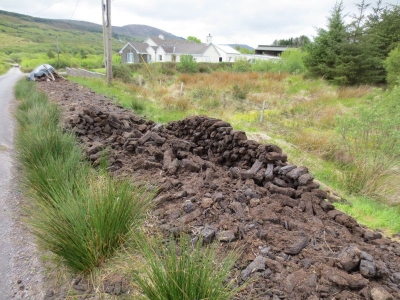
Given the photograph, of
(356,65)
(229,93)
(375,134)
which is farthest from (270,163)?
(356,65)

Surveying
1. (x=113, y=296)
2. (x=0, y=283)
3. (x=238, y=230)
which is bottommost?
(x=0, y=283)

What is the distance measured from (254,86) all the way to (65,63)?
42.4 meters

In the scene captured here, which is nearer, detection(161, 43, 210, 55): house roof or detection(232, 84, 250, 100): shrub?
detection(232, 84, 250, 100): shrub

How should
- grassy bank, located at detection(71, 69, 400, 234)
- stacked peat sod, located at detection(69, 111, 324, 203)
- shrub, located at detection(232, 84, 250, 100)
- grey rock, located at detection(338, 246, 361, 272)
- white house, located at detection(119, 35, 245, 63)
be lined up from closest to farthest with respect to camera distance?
1. grey rock, located at detection(338, 246, 361, 272)
2. stacked peat sod, located at detection(69, 111, 324, 203)
3. grassy bank, located at detection(71, 69, 400, 234)
4. shrub, located at detection(232, 84, 250, 100)
5. white house, located at detection(119, 35, 245, 63)

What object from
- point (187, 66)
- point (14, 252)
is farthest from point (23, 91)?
point (187, 66)

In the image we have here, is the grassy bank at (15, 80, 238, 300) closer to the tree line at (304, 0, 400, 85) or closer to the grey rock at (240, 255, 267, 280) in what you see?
the grey rock at (240, 255, 267, 280)

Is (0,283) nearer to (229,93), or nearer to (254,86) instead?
(229,93)

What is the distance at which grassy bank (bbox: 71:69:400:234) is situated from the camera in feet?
15.7

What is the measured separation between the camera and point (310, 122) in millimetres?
9453

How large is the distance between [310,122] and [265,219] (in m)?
7.53

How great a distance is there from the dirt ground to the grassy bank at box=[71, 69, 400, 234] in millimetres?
1159

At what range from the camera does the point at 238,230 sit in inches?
103

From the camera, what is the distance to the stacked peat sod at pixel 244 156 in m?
3.66

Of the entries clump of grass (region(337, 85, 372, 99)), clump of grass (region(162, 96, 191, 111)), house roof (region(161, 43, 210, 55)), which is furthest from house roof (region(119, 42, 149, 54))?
clump of grass (region(162, 96, 191, 111))
